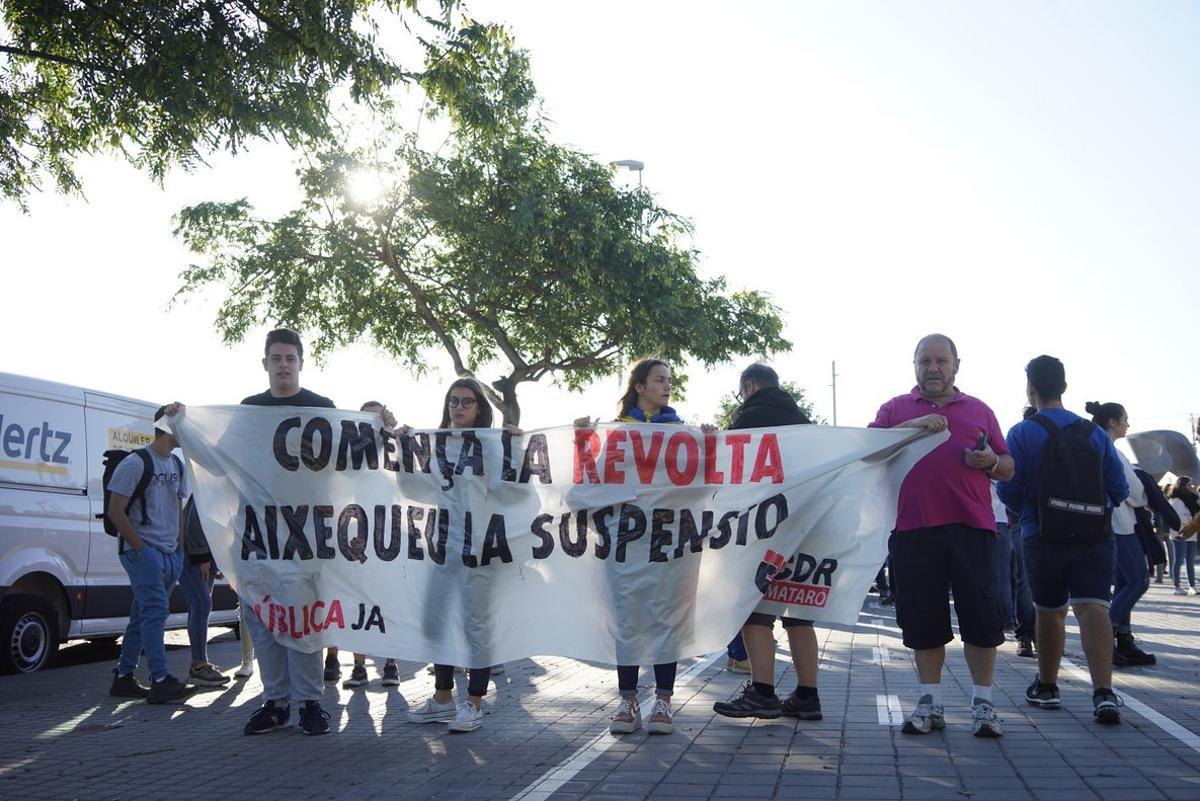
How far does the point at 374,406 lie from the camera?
31.6 feet

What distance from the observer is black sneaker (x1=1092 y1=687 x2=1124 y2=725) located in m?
6.83

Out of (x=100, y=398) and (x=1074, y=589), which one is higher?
(x=100, y=398)

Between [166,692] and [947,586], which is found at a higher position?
[947,586]

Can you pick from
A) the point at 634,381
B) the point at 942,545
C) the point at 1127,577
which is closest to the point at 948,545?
the point at 942,545

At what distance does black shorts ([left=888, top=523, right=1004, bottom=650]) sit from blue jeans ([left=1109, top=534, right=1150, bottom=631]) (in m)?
3.85

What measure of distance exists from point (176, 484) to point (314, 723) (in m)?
2.81

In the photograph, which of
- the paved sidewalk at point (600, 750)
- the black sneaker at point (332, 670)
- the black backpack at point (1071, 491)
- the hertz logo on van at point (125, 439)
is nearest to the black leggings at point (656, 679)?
the paved sidewalk at point (600, 750)

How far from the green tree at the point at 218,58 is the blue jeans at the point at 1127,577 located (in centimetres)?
695

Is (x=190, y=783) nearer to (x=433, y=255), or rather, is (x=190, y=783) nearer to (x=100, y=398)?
(x=100, y=398)

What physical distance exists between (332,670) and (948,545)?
5442mm

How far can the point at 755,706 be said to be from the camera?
23.8ft

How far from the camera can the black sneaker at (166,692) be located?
28.7 feet

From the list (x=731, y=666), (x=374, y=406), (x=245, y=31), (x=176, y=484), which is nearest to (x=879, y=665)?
(x=731, y=666)

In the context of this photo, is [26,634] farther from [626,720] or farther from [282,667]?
[626,720]
